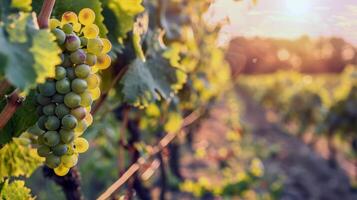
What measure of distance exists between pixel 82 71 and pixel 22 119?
31 cm

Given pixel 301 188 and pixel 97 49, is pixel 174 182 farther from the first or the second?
pixel 97 49

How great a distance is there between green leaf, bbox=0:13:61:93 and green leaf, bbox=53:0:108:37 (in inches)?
18.0

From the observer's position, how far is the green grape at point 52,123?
38.8 inches

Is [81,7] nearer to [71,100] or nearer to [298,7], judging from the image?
[71,100]

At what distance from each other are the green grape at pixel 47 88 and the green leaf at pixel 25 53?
163 millimetres

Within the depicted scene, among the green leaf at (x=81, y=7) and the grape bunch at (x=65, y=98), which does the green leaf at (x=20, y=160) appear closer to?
the grape bunch at (x=65, y=98)

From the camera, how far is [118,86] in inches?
79.7

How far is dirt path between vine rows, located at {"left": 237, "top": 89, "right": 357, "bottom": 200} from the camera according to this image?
838cm

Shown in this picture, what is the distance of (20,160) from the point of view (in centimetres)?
100

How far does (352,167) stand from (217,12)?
367 inches

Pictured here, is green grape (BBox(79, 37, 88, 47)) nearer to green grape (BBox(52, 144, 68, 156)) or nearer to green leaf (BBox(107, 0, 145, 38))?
green grape (BBox(52, 144, 68, 156))

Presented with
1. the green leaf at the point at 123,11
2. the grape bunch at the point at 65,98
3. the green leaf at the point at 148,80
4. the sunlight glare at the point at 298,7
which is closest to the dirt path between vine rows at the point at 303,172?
the green leaf at the point at 148,80

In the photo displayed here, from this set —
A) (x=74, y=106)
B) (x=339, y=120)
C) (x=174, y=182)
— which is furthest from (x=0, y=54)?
(x=339, y=120)

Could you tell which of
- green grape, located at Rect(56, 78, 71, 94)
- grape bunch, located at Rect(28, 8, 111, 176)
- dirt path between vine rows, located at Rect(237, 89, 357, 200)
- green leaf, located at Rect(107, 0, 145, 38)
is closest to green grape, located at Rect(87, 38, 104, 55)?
grape bunch, located at Rect(28, 8, 111, 176)
